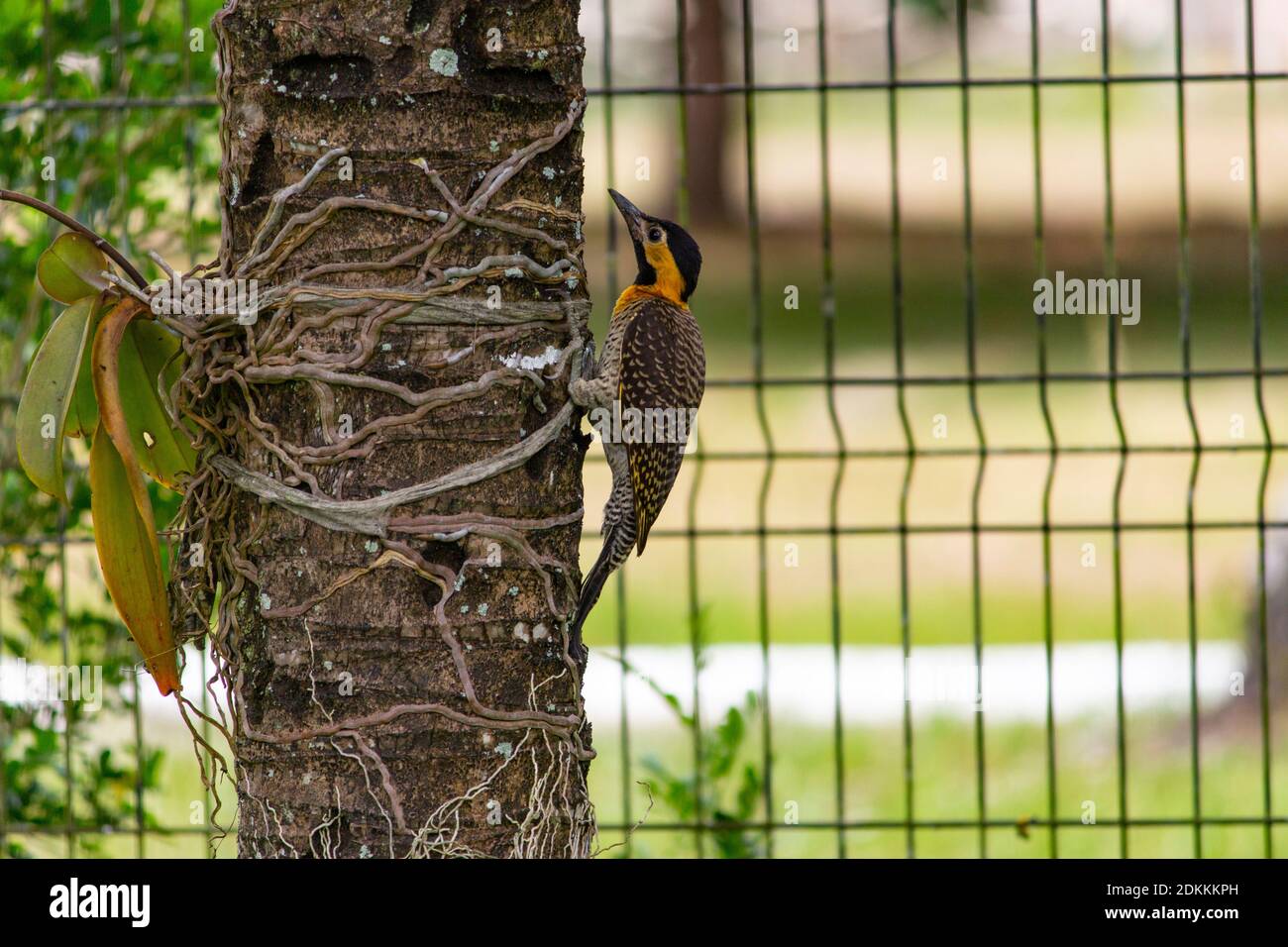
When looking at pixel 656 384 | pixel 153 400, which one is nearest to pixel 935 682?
pixel 656 384

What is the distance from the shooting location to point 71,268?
7.55 feet

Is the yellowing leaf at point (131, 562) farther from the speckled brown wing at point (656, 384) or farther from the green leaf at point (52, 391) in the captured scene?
the speckled brown wing at point (656, 384)

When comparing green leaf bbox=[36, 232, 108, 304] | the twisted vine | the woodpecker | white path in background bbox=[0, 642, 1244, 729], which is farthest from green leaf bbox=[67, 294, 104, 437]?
white path in background bbox=[0, 642, 1244, 729]

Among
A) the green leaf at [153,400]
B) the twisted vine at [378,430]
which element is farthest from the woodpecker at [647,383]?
the green leaf at [153,400]

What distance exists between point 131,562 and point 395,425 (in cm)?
57

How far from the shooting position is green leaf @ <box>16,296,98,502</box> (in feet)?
7.35

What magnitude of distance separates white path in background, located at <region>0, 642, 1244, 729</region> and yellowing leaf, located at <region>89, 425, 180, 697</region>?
4.87 metres

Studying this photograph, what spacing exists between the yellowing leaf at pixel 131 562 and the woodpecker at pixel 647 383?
39.7 inches

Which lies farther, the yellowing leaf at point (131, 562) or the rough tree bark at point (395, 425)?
the yellowing leaf at point (131, 562)

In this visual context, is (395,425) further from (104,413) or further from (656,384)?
(656,384)

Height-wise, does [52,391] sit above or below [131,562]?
above

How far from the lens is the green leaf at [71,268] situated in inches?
89.9


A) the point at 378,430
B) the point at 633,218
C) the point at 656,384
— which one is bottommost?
the point at 378,430
